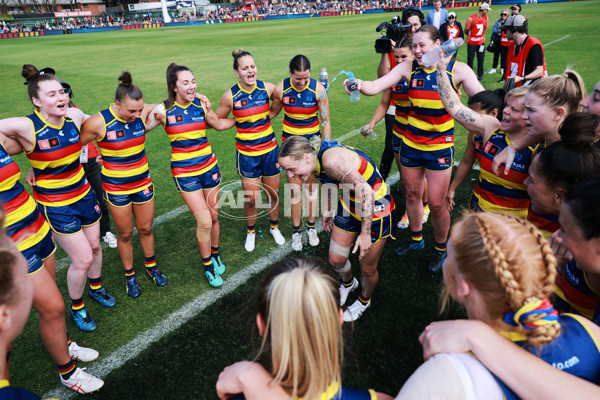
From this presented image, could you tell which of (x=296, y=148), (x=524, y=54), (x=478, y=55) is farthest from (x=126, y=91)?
(x=478, y=55)

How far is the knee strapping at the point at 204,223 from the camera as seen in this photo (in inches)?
163

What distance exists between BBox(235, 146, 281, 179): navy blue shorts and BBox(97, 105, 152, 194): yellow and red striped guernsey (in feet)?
4.23

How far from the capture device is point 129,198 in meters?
3.92

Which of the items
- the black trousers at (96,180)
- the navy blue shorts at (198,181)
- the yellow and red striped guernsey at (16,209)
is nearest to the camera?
the yellow and red striped guernsey at (16,209)

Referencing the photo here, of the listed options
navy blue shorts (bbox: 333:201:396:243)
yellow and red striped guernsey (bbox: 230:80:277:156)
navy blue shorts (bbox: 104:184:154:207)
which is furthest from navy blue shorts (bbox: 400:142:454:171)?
navy blue shorts (bbox: 104:184:154:207)

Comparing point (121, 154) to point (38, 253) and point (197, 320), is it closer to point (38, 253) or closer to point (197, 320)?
point (38, 253)

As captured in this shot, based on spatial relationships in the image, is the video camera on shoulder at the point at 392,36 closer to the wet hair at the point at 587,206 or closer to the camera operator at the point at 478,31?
the wet hair at the point at 587,206

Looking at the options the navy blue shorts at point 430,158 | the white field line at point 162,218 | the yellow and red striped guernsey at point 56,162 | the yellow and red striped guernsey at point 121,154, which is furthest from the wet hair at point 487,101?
the white field line at point 162,218

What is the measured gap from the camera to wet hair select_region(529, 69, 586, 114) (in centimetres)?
264

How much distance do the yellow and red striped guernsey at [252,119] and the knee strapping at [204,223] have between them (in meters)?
1.04

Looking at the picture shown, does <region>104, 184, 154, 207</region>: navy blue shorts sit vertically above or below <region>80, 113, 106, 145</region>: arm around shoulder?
below

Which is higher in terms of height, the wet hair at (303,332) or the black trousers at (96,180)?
the wet hair at (303,332)

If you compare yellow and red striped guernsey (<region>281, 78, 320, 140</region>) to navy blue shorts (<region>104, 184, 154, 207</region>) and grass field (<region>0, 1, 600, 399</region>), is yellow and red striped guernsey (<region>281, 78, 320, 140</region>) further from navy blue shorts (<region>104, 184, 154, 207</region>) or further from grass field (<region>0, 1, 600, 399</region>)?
navy blue shorts (<region>104, 184, 154, 207</region>)

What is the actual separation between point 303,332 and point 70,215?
9.77 ft
